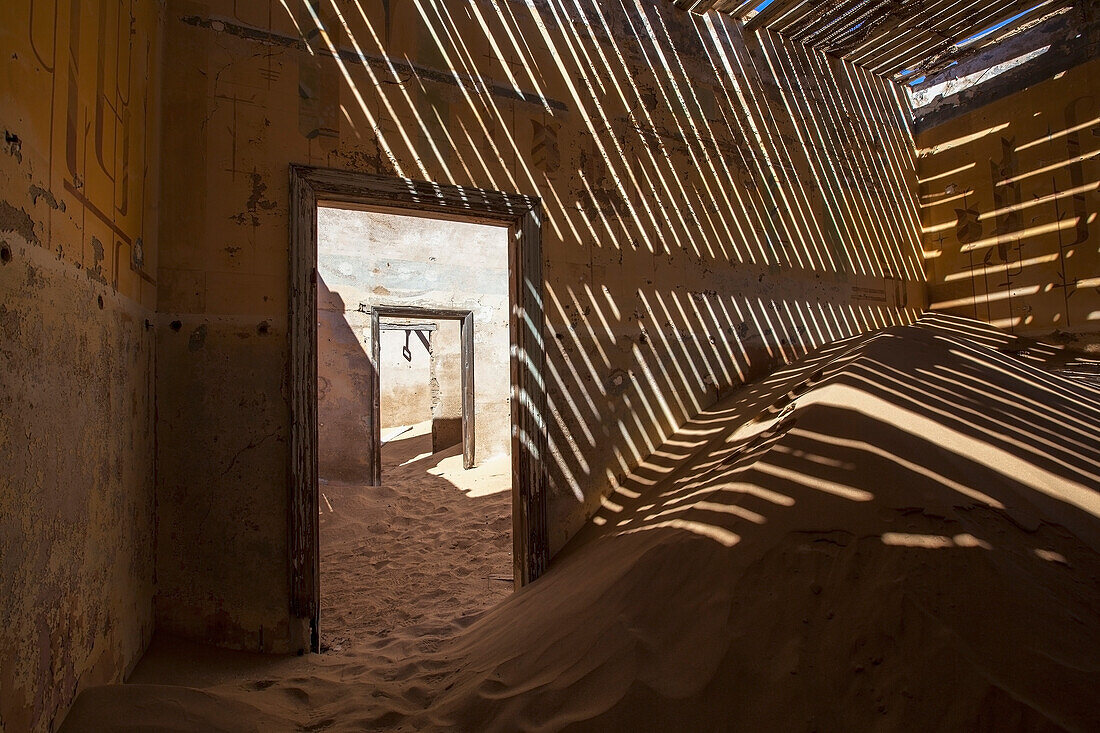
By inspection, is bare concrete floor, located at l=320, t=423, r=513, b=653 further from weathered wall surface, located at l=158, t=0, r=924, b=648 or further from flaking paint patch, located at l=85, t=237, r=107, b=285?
flaking paint patch, located at l=85, t=237, r=107, b=285

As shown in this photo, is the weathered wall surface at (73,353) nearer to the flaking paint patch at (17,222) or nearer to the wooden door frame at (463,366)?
the flaking paint patch at (17,222)

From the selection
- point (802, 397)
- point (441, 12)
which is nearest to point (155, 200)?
point (441, 12)

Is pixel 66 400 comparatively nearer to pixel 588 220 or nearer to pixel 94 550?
pixel 94 550

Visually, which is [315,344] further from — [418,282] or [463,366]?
[463,366]

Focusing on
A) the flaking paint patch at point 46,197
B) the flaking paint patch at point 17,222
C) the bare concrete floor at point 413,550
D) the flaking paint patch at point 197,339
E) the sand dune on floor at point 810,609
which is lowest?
the bare concrete floor at point 413,550

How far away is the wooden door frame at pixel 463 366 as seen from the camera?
22.8 feet

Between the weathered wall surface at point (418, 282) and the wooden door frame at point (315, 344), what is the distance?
377cm

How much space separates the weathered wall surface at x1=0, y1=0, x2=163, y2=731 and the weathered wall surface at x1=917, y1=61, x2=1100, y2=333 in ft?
22.1

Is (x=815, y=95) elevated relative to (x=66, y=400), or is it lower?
elevated

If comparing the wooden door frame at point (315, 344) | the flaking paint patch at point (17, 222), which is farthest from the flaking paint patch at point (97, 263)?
the wooden door frame at point (315, 344)

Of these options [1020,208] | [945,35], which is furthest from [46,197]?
[1020,208]

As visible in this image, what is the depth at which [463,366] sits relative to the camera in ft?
25.7

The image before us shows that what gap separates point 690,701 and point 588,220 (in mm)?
2928

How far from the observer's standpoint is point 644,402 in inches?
153
